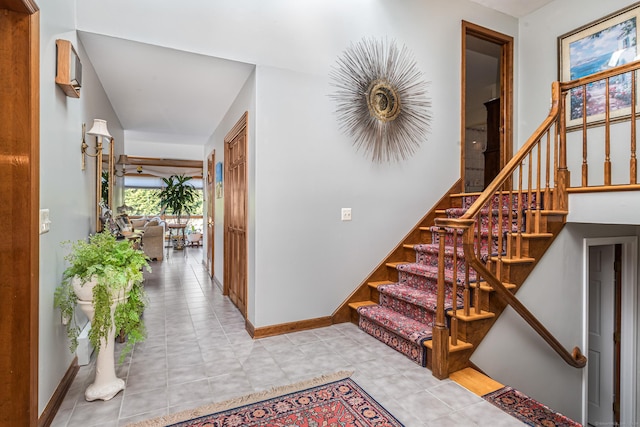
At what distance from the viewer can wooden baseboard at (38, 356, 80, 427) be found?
179 centimetres

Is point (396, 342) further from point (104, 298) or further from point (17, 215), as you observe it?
point (17, 215)

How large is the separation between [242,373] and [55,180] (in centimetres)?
173

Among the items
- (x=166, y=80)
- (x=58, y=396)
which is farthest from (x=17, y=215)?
(x=166, y=80)

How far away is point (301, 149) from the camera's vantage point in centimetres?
318

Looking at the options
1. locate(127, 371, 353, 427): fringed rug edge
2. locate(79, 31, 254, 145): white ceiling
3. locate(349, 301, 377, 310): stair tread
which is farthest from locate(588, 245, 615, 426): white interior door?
locate(79, 31, 254, 145): white ceiling

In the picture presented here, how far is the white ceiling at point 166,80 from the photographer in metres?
2.90

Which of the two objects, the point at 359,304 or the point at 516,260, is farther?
the point at 359,304

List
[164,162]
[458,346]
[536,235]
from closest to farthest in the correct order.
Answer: [458,346] → [536,235] → [164,162]

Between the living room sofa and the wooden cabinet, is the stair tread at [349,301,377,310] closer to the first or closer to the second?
the wooden cabinet

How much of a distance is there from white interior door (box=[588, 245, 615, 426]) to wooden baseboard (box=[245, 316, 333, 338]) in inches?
116

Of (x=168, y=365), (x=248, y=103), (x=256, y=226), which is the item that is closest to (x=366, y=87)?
(x=248, y=103)

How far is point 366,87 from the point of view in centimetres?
346

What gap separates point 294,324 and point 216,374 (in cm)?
94

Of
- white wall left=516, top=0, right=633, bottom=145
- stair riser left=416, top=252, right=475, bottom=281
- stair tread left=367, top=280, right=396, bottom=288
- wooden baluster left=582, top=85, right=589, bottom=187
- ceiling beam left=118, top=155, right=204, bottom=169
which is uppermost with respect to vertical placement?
white wall left=516, top=0, right=633, bottom=145
